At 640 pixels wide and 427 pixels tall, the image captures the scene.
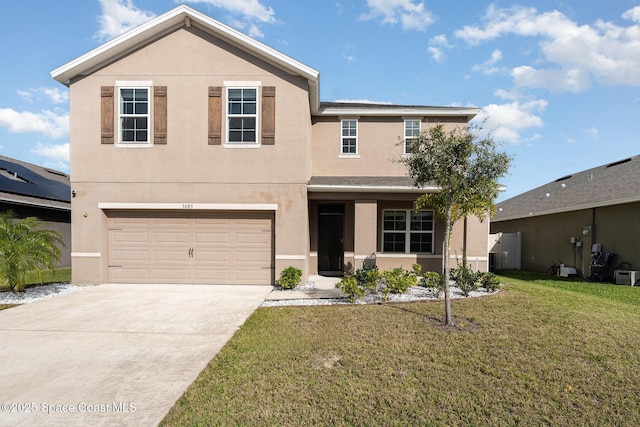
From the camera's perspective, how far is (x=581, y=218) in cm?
A: 1405

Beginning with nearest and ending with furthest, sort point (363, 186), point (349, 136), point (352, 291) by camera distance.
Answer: point (352, 291) → point (363, 186) → point (349, 136)

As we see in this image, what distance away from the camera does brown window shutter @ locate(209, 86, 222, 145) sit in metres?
10.4

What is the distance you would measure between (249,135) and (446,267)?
6.94 metres

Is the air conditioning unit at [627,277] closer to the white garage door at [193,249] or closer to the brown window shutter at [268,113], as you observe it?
the white garage door at [193,249]

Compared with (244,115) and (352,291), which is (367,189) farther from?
(244,115)

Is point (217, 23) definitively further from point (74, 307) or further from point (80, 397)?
point (80, 397)

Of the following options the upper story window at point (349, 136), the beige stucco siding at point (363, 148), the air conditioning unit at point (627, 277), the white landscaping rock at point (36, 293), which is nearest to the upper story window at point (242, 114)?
the beige stucco siding at point (363, 148)

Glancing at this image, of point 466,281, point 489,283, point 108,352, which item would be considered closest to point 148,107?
point 108,352

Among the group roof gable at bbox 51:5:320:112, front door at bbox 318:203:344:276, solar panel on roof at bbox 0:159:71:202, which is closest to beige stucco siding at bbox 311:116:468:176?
front door at bbox 318:203:344:276

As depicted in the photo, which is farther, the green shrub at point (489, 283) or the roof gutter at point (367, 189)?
the roof gutter at point (367, 189)

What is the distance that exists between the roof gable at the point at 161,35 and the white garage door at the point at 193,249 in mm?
4411

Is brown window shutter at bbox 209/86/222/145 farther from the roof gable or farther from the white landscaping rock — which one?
the white landscaping rock

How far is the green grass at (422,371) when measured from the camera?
3512mm

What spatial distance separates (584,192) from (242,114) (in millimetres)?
14698
